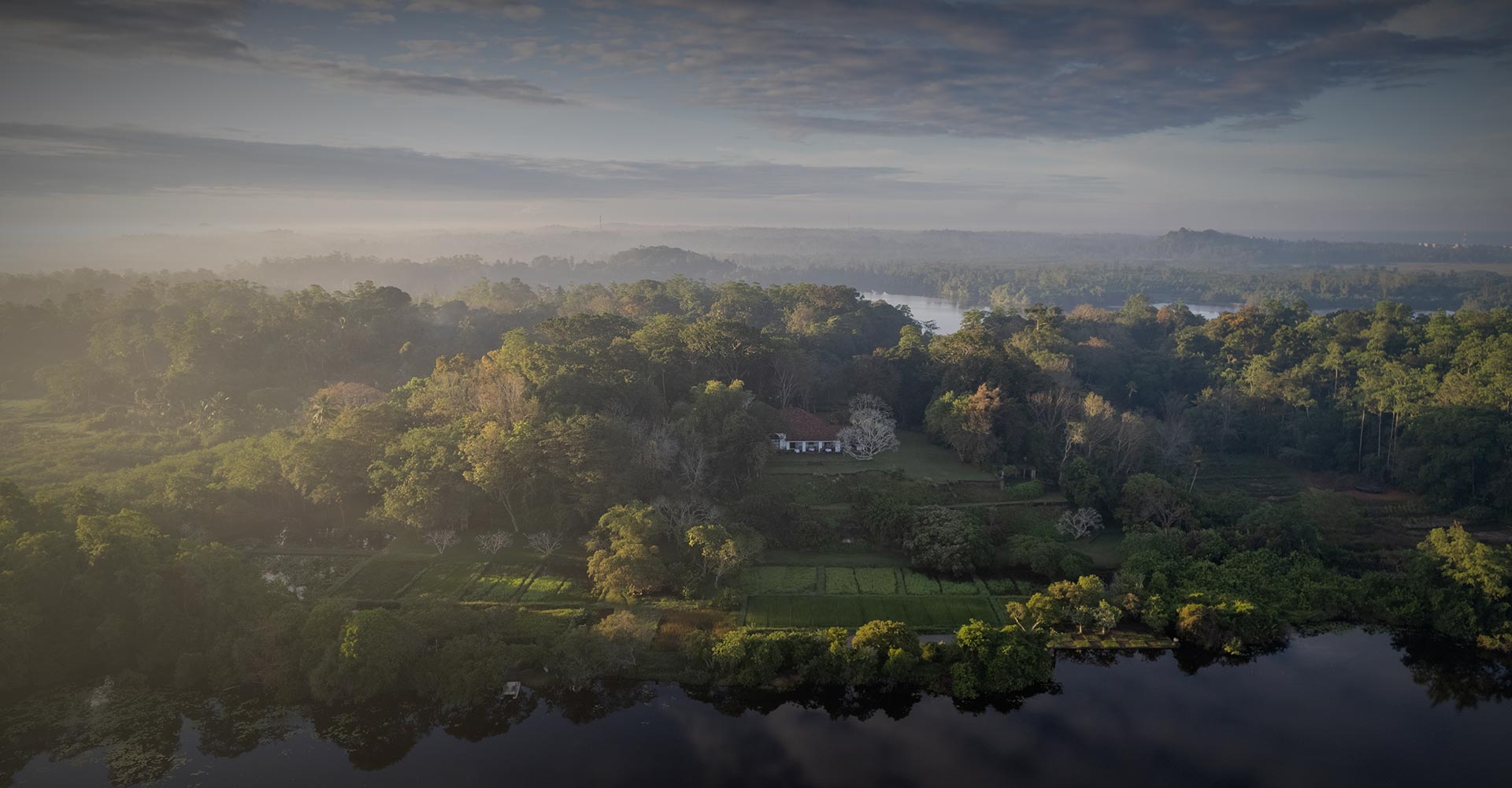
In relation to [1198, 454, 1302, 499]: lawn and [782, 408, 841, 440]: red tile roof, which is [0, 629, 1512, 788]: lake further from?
[782, 408, 841, 440]: red tile roof

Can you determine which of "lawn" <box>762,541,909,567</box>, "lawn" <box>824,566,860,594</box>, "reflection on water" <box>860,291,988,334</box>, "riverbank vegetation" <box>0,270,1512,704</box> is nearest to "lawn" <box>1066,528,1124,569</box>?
"riverbank vegetation" <box>0,270,1512,704</box>

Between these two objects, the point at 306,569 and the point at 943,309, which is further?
the point at 943,309

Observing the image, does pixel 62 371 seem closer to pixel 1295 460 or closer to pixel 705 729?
pixel 705 729

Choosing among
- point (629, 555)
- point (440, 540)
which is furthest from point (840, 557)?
point (440, 540)

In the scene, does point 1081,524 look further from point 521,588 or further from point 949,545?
point 521,588

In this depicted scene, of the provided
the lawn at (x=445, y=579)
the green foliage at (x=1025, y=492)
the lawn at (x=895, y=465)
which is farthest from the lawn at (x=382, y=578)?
the green foliage at (x=1025, y=492)

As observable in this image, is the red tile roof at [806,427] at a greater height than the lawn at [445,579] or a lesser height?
greater

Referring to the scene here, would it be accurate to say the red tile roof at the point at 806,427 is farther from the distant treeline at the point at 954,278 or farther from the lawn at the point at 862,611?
the distant treeline at the point at 954,278

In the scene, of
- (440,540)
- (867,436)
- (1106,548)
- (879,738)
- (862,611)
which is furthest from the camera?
(867,436)
